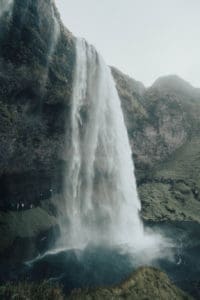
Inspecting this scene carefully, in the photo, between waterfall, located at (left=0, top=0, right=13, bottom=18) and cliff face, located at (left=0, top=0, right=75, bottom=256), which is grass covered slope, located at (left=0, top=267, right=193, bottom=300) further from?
waterfall, located at (left=0, top=0, right=13, bottom=18)

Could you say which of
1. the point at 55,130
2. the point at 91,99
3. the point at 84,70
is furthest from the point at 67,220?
the point at 84,70

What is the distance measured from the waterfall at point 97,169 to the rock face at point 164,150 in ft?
18.5

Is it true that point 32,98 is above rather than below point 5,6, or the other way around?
below

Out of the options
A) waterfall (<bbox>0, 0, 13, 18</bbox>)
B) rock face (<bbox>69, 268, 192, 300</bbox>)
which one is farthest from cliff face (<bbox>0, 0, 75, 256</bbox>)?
rock face (<bbox>69, 268, 192, 300</bbox>)

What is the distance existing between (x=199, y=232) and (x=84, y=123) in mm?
21217

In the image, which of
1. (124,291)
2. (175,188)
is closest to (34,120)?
(124,291)

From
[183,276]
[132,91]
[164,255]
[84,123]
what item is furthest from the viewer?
[132,91]

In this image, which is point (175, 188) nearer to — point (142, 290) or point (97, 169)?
point (97, 169)

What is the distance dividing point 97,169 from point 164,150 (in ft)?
72.7

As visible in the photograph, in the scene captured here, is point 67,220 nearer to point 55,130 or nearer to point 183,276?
point 55,130

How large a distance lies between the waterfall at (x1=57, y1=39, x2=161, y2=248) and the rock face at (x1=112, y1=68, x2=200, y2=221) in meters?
5.64

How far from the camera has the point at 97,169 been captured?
52.2 m

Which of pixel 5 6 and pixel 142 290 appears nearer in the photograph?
pixel 142 290

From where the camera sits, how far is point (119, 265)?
34.4m
